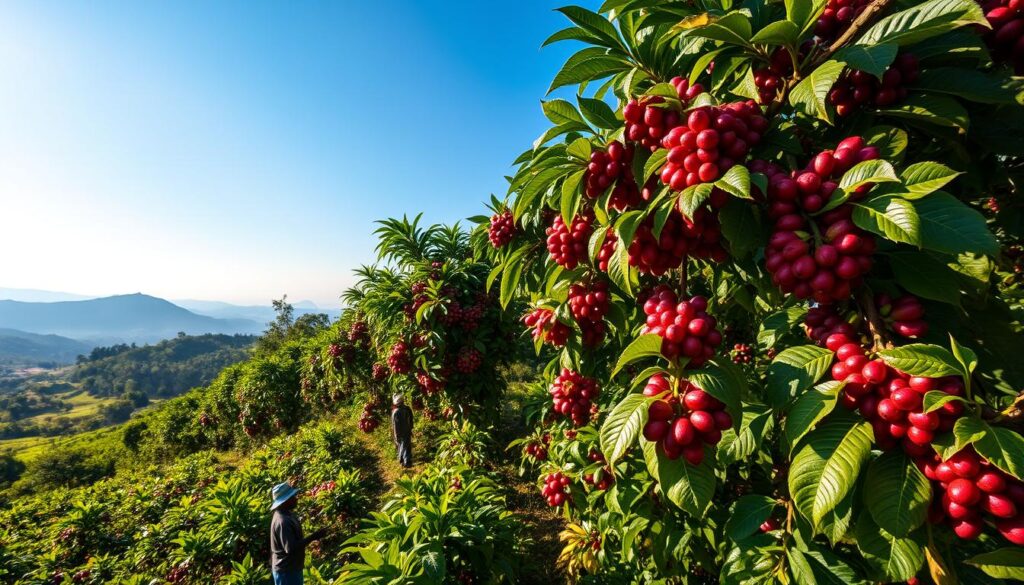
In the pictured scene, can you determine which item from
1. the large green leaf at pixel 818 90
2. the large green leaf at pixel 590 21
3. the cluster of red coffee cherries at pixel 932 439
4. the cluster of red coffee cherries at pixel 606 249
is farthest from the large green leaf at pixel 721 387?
the large green leaf at pixel 590 21

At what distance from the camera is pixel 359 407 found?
10828 millimetres

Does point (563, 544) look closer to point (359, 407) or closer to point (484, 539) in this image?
point (484, 539)

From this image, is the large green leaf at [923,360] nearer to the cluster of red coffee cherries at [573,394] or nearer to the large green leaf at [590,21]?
the large green leaf at [590,21]

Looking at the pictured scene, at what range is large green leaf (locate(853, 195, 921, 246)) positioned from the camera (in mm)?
858

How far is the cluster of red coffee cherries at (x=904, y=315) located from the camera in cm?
107

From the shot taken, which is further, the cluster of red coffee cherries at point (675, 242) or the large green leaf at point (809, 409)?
the cluster of red coffee cherries at point (675, 242)

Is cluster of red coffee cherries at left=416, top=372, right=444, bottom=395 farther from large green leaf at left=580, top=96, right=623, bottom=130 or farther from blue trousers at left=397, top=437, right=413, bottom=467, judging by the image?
large green leaf at left=580, top=96, right=623, bottom=130

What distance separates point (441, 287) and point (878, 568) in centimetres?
565

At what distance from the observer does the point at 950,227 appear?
92cm

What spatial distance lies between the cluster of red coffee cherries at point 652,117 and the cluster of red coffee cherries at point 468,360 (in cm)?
499

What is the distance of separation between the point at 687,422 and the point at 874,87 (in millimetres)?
1351

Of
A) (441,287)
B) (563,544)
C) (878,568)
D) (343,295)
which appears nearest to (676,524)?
(878,568)

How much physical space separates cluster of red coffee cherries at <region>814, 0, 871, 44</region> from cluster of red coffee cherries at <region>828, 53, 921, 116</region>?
0.18m

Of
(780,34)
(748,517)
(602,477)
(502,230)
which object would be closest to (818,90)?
(780,34)
